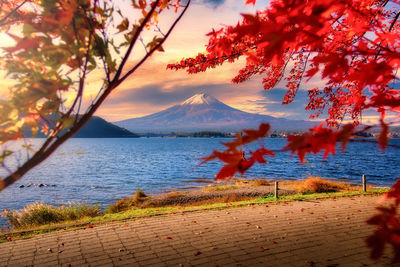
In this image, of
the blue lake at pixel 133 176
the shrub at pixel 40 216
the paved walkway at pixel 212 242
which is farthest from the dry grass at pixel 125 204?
the paved walkway at pixel 212 242

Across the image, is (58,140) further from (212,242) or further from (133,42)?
(212,242)

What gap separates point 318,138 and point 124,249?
4784 mm

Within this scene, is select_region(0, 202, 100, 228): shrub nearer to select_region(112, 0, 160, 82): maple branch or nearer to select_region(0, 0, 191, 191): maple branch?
select_region(0, 0, 191, 191): maple branch

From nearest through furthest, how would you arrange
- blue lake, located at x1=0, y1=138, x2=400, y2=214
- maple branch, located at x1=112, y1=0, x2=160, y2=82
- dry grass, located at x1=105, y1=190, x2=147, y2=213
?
maple branch, located at x1=112, y1=0, x2=160, y2=82 < dry grass, located at x1=105, y1=190, x2=147, y2=213 < blue lake, located at x1=0, y1=138, x2=400, y2=214

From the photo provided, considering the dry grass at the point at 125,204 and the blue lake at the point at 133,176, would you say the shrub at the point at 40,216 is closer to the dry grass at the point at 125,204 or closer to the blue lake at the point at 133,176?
the dry grass at the point at 125,204

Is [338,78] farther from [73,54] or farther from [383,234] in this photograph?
[73,54]

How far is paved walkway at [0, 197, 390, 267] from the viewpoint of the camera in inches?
183

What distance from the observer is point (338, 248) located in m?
5.05

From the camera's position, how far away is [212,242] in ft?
17.9

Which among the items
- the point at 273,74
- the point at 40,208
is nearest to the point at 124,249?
the point at 273,74

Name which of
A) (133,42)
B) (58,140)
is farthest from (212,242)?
(133,42)

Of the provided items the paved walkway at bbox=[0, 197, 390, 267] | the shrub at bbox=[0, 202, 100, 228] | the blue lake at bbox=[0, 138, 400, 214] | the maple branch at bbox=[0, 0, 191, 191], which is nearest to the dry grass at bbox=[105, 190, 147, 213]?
the blue lake at bbox=[0, 138, 400, 214]

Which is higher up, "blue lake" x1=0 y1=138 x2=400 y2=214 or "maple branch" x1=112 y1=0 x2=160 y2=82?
"maple branch" x1=112 y1=0 x2=160 y2=82

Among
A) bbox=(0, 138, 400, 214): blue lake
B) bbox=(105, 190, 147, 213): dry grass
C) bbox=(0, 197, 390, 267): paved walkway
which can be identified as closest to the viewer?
bbox=(0, 197, 390, 267): paved walkway
